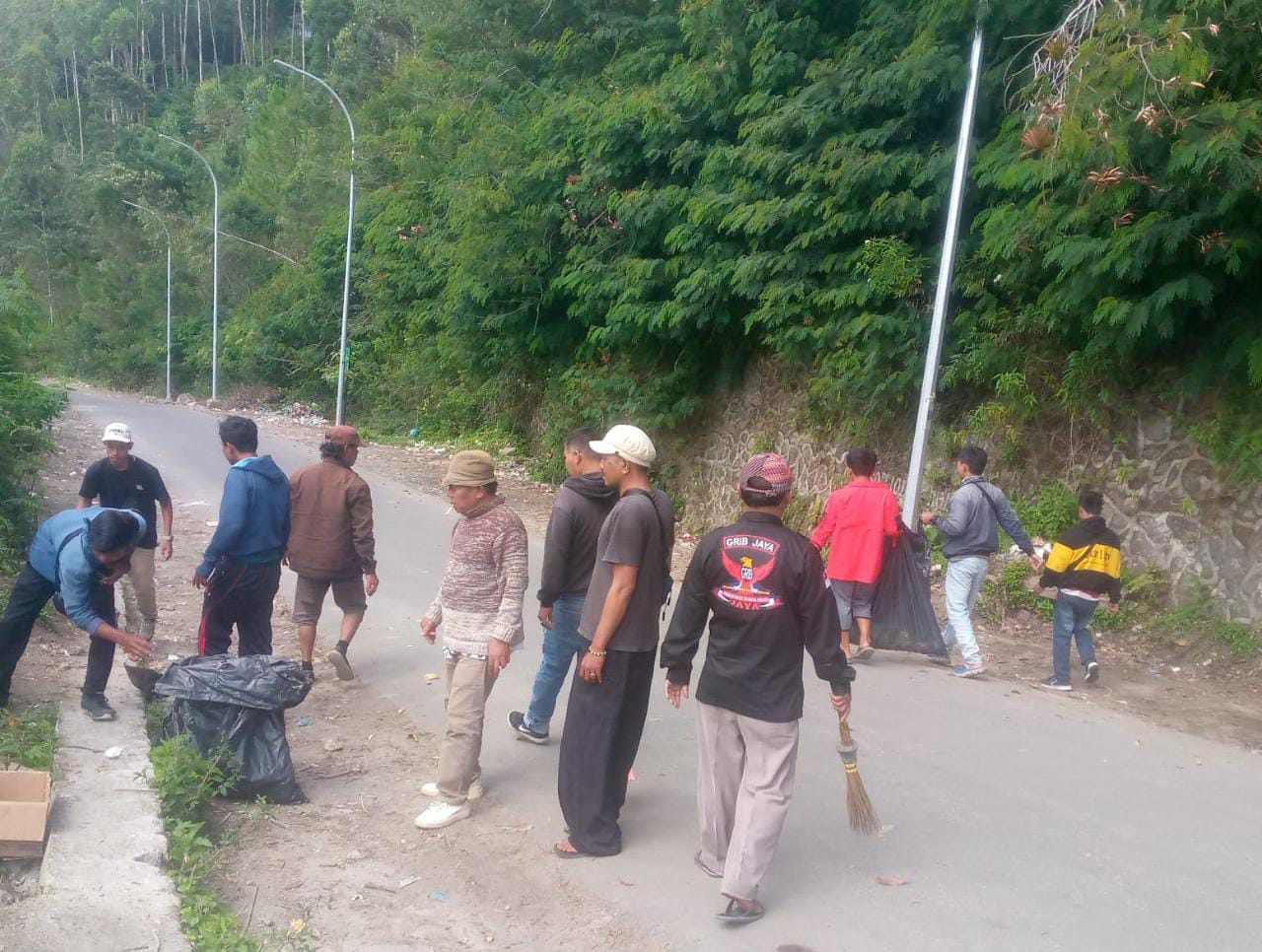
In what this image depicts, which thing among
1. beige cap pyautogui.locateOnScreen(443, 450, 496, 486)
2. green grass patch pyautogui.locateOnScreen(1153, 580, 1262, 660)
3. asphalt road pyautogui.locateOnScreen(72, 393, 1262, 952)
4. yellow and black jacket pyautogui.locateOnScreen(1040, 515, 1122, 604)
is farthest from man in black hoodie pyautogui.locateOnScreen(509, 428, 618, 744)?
green grass patch pyautogui.locateOnScreen(1153, 580, 1262, 660)

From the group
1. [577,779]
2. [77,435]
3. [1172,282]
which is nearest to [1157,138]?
[1172,282]

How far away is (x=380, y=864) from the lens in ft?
15.7

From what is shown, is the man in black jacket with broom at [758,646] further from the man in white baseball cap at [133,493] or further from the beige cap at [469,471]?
the man in white baseball cap at [133,493]

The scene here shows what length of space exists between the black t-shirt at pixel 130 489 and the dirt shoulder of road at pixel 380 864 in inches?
44.6

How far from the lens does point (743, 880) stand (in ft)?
13.6

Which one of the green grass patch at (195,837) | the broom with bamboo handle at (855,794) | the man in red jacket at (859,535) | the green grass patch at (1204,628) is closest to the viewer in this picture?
the green grass patch at (195,837)

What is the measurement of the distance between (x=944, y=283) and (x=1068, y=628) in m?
3.49

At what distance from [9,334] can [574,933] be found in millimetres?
9605

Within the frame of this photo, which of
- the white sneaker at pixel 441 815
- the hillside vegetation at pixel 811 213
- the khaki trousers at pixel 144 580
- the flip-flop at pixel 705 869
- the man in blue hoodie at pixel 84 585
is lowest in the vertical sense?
the white sneaker at pixel 441 815

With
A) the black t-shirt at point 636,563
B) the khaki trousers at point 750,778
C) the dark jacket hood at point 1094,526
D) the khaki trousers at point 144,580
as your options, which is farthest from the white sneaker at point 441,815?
the dark jacket hood at point 1094,526

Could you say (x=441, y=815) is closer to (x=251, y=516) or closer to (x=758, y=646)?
→ (x=758, y=646)

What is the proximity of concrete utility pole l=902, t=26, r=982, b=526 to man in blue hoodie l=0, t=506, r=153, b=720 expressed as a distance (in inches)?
255

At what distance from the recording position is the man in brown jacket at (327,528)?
23.0ft

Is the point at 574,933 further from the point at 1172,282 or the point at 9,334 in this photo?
the point at 9,334
